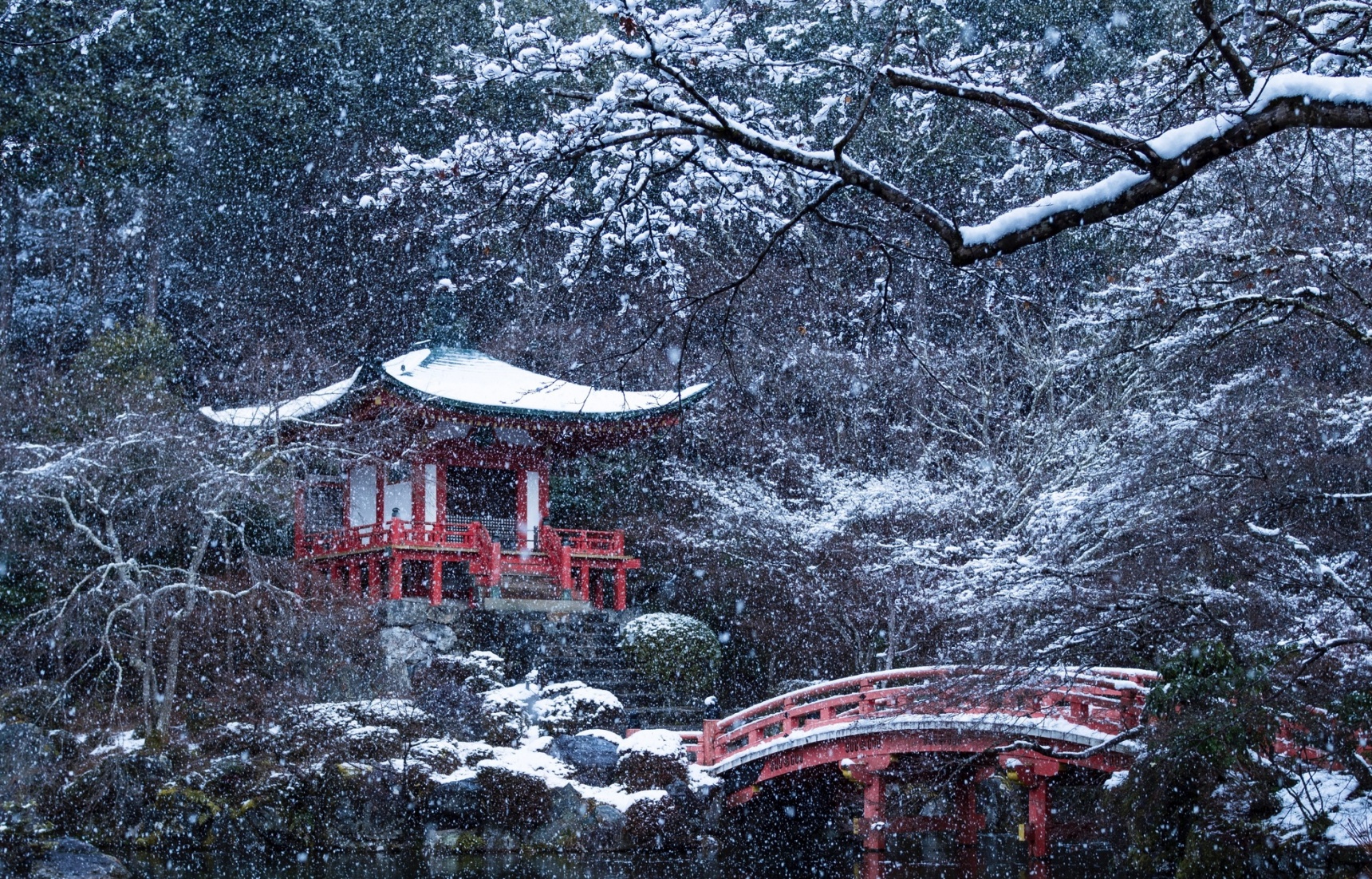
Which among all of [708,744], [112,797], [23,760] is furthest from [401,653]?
[23,760]

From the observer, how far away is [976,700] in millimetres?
10898

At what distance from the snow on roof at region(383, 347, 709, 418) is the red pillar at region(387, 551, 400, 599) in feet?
6.84

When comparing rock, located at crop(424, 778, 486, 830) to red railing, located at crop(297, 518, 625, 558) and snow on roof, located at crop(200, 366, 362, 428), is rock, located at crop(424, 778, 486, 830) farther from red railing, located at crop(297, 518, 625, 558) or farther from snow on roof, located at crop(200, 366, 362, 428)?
snow on roof, located at crop(200, 366, 362, 428)

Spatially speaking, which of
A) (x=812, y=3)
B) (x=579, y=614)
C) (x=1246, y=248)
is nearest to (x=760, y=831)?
(x=579, y=614)

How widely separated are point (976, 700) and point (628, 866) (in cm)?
342

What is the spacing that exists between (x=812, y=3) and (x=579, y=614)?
1049cm

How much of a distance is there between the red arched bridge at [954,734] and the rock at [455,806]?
243 cm

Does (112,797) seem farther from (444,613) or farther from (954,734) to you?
(954,734)

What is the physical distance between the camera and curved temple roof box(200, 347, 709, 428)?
15930mm

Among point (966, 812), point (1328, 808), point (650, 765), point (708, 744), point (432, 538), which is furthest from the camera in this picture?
point (432, 538)

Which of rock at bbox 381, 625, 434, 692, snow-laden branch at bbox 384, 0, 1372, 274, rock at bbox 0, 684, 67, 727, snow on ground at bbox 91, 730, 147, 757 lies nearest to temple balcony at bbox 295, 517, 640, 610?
rock at bbox 381, 625, 434, 692

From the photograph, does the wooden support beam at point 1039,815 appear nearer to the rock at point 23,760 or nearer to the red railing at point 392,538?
the red railing at point 392,538

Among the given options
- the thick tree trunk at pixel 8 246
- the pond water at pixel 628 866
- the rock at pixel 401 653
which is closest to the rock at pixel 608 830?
the pond water at pixel 628 866

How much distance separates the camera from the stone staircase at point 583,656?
1513cm
